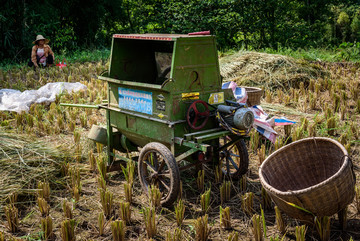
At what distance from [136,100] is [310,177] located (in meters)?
2.03

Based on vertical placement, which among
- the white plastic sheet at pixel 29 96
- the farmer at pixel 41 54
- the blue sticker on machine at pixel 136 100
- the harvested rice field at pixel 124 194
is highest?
the farmer at pixel 41 54

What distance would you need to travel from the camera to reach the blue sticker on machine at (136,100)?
436 centimetres

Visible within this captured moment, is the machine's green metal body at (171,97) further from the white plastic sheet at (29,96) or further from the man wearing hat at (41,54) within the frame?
the man wearing hat at (41,54)

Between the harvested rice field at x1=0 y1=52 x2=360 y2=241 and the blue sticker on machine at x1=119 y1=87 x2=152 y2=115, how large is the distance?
26.3 inches

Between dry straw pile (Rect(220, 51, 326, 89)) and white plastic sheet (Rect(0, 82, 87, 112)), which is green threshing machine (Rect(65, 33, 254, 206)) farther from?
dry straw pile (Rect(220, 51, 326, 89))

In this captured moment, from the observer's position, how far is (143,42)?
532cm

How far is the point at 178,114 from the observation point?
4160 millimetres

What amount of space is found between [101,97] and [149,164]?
13.9 feet

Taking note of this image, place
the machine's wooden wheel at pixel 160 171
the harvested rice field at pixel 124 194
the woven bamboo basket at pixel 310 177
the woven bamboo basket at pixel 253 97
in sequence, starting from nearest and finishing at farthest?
the woven bamboo basket at pixel 310 177
the harvested rice field at pixel 124 194
the machine's wooden wheel at pixel 160 171
the woven bamboo basket at pixel 253 97

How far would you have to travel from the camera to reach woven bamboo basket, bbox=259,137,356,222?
10.8ft

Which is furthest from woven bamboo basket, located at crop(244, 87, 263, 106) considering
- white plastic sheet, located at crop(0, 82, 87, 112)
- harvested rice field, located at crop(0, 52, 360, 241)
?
white plastic sheet, located at crop(0, 82, 87, 112)

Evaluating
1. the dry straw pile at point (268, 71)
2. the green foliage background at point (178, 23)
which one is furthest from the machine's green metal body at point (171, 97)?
the green foliage background at point (178, 23)

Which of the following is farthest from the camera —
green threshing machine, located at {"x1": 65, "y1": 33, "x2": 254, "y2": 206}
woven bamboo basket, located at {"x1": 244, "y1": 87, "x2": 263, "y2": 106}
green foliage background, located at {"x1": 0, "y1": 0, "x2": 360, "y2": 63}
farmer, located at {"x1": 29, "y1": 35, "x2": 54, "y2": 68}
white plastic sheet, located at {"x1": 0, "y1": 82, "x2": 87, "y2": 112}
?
green foliage background, located at {"x1": 0, "y1": 0, "x2": 360, "y2": 63}

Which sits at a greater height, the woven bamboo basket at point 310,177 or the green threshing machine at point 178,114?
the green threshing machine at point 178,114
